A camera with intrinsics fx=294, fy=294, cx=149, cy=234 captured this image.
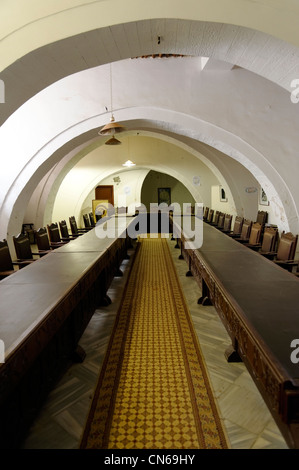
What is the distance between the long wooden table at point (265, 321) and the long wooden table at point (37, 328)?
4.08ft

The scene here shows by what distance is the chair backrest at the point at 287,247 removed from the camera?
3.65 meters

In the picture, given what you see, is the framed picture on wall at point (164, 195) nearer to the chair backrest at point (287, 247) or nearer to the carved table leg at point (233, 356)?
the chair backrest at point (287, 247)

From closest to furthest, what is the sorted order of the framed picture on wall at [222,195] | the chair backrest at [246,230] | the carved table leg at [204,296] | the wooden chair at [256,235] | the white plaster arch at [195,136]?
the carved table leg at [204,296]
the wooden chair at [256,235]
the white plaster arch at [195,136]
the chair backrest at [246,230]
the framed picture on wall at [222,195]

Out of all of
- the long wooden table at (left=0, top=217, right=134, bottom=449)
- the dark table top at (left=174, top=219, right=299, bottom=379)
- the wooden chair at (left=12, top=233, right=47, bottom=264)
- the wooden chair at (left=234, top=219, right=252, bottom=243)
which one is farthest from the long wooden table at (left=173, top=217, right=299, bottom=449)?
the wooden chair at (left=12, top=233, right=47, bottom=264)

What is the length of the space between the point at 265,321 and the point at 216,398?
89 cm

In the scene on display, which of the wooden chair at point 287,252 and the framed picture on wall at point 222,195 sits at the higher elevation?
the framed picture on wall at point 222,195

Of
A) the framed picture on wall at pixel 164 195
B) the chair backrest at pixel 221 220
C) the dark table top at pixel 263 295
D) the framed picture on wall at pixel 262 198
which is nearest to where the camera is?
the dark table top at pixel 263 295

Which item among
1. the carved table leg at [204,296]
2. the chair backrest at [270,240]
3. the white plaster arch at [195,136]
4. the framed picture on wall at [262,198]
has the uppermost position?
the white plaster arch at [195,136]

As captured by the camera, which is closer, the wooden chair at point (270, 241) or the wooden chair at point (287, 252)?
the wooden chair at point (287, 252)

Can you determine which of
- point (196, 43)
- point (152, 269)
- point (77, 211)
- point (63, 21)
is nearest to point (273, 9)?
point (196, 43)

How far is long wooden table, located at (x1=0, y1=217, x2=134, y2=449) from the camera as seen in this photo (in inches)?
64.1

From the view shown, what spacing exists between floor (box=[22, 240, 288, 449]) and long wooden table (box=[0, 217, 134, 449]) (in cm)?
11

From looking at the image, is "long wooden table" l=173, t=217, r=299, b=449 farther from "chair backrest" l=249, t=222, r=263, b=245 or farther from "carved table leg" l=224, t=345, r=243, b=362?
"chair backrest" l=249, t=222, r=263, b=245

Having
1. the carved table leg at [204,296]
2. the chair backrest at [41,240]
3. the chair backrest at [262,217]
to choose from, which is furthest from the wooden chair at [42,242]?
the chair backrest at [262,217]
